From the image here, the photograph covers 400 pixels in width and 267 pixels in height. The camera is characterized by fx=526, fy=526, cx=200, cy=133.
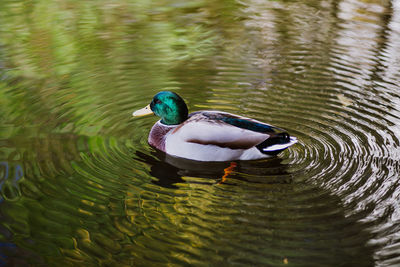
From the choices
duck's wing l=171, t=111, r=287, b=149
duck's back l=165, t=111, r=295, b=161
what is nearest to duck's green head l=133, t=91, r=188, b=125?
duck's back l=165, t=111, r=295, b=161

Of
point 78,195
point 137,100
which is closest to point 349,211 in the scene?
point 78,195

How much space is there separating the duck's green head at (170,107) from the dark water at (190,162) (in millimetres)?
371

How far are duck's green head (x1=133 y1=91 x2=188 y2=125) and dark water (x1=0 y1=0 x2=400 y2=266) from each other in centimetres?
37

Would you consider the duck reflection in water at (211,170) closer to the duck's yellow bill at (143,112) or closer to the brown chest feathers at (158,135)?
the brown chest feathers at (158,135)

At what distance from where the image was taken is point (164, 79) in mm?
7129

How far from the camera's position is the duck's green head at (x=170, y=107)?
5543 mm

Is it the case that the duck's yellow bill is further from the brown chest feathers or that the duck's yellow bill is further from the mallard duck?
the mallard duck

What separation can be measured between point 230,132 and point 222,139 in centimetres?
10

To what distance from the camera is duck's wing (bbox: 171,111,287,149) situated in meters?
5.11

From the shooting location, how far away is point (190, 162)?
5312mm

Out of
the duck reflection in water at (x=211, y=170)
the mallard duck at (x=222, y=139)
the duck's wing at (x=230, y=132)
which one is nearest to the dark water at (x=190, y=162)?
the duck reflection in water at (x=211, y=170)

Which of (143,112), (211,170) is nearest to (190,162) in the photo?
(211,170)

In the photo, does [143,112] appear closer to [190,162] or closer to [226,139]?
[190,162]

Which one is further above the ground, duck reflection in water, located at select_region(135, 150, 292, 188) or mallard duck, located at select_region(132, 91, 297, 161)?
mallard duck, located at select_region(132, 91, 297, 161)
